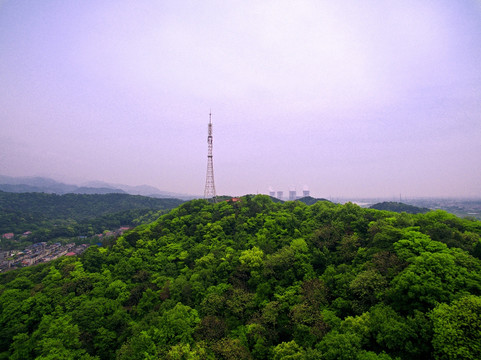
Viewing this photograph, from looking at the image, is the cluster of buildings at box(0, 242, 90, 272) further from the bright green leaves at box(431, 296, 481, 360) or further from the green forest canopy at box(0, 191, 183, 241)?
the bright green leaves at box(431, 296, 481, 360)

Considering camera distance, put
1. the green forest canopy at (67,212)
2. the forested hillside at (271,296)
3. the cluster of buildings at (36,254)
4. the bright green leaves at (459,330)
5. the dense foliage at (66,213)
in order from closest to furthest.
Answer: the bright green leaves at (459,330)
the forested hillside at (271,296)
the cluster of buildings at (36,254)
the dense foliage at (66,213)
the green forest canopy at (67,212)

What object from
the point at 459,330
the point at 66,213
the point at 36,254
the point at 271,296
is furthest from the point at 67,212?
the point at 459,330

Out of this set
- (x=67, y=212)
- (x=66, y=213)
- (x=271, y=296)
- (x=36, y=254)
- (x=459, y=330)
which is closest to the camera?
(x=459, y=330)

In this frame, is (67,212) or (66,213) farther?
(67,212)

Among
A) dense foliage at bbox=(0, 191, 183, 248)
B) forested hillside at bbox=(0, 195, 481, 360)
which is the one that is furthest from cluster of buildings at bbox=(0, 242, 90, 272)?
forested hillside at bbox=(0, 195, 481, 360)

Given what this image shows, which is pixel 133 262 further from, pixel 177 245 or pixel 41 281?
pixel 41 281

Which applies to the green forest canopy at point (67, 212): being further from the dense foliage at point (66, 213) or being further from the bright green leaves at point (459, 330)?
the bright green leaves at point (459, 330)

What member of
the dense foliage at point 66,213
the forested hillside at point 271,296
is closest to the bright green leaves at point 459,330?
the forested hillside at point 271,296

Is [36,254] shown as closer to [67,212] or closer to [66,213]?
[66,213]
